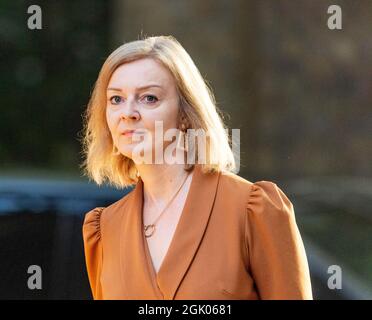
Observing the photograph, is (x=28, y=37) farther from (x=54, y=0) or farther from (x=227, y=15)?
(x=227, y=15)

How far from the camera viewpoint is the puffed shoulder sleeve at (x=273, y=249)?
8.57 feet

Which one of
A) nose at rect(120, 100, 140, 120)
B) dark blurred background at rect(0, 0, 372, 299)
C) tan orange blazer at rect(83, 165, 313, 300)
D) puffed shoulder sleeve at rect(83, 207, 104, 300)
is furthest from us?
dark blurred background at rect(0, 0, 372, 299)

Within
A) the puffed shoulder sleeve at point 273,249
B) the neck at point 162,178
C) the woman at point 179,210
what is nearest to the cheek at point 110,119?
the woman at point 179,210

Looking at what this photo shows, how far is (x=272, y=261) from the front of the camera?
2621 millimetres

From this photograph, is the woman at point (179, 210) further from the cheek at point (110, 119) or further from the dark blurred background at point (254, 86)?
the dark blurred background at point (254, 86)

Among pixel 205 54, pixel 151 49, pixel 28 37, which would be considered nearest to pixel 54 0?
pixel 28 37

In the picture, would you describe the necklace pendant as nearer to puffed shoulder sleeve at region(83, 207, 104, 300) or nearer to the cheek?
puffed shoulder sleeve at region(83, 207, 104, 300)

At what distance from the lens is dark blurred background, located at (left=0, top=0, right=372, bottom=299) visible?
583cm

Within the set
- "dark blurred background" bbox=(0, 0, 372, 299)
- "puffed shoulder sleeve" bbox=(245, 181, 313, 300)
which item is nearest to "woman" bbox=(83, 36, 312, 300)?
"puffed shoulder sleeve" bbox=(245, 181, 313, 300)

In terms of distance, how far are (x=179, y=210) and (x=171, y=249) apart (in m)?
0.15

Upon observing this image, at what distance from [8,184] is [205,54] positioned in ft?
6.12

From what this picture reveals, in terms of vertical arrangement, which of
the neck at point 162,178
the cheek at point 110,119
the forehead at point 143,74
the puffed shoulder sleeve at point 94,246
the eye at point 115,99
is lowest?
the puffed shoulder sleeve at point 94,246

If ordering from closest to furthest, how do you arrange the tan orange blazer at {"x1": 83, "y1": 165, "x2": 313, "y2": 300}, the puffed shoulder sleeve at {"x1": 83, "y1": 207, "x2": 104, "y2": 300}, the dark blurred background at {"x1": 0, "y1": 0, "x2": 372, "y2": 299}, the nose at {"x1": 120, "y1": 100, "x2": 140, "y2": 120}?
the tan orange blazer at {"x1": 83, "y1": 165, "x2": 313, "y2": 300} → the nose at {"x1": 120, "y1": 100, "x2": 140, "y2": 120} → the puffed shoulder sleeve at {"x1": 83, "y1": 207, "x2": 104, "y2": 300} → the dark blurred background at {"x1": 0, "y1": 0, "x2": 372, "y2": 299}

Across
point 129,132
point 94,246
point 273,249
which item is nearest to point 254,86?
point 94,246
